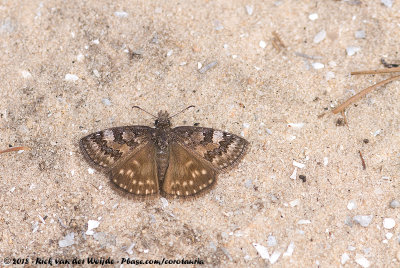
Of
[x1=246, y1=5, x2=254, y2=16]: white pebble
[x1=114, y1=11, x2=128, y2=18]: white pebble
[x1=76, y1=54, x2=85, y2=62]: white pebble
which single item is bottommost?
[x1=76, y1=54, x2=85, y2=62]: white pebble

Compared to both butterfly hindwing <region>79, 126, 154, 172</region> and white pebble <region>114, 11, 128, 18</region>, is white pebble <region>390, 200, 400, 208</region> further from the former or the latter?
white pebble <region>114, 11, 128, 18</region>

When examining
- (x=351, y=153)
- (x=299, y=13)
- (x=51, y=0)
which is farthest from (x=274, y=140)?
(x=51, y=0)

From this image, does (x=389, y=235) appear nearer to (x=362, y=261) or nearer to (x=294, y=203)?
(x=362, y=261)

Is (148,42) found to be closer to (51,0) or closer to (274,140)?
(51,0)

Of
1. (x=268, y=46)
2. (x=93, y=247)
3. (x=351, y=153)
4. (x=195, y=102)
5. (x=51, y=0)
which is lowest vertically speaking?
(x=93, y=247)

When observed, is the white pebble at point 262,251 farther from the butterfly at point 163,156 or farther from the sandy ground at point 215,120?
the butterfly at point 163,156

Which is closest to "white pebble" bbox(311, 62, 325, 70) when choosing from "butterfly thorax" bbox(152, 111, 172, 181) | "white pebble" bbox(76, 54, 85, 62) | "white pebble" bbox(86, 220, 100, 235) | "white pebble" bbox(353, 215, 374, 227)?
"white pebble" bbox(353, 215, 374, 227)
